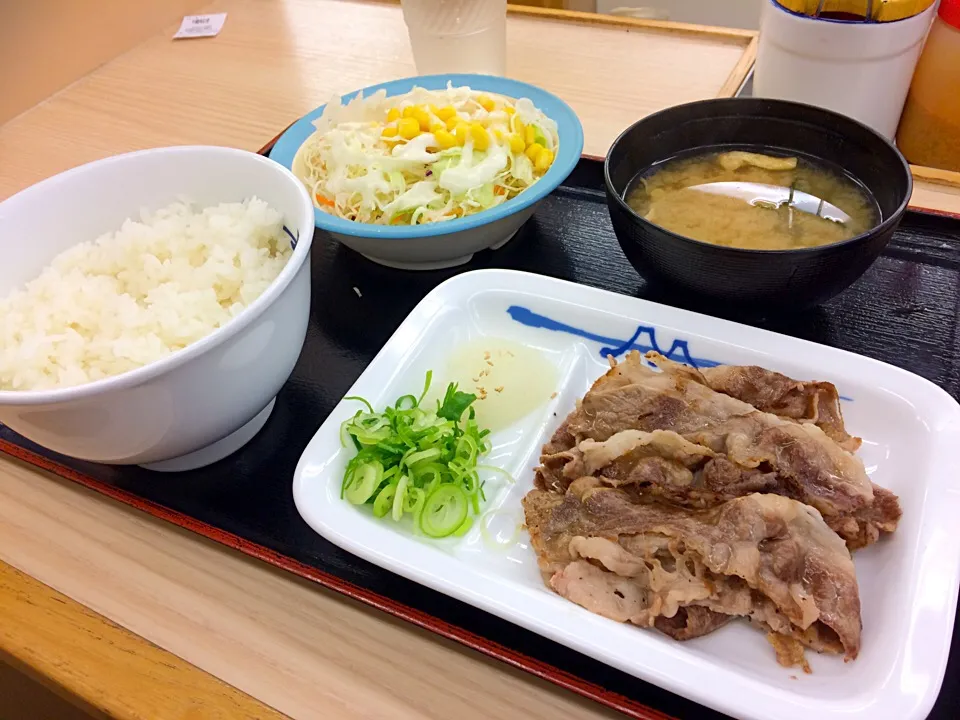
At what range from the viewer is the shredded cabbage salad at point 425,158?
5.45ft

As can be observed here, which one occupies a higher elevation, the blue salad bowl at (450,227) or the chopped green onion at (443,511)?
the blue salad bowl at (450,227)

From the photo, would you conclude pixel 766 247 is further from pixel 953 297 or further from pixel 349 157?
pixel 349 157

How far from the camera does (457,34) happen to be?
236cm

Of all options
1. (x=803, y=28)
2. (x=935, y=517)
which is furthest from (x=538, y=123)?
(x=935, y=517)

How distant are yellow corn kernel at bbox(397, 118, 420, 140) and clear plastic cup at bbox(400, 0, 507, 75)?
2.47 ft

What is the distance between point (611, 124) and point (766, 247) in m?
0.93

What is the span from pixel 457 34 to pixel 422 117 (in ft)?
2.45

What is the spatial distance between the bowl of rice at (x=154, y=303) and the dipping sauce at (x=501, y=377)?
1.15ft

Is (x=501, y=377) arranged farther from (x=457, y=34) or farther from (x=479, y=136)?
(x=457, y=34)

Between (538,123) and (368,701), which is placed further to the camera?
(538,123)

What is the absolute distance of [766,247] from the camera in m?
1.46

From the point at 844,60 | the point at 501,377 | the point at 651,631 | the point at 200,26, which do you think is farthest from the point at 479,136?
the point at 200,26

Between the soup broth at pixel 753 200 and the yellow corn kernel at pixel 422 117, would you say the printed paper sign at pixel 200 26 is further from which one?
the soup broth at pixel 753 200

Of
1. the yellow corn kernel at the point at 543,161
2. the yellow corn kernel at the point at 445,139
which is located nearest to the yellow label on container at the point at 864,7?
the yellow corn kernel at the point at 543,161
